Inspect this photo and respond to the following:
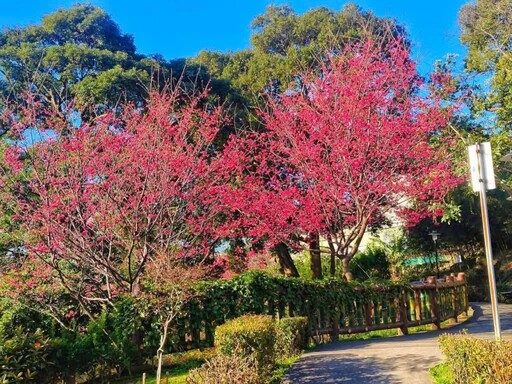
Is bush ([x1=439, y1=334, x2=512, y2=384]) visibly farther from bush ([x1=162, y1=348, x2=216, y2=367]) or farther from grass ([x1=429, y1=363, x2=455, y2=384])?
bush ([x1=162, y1=348, x2=216, y2=367])

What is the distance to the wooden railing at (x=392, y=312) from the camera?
10016 mm

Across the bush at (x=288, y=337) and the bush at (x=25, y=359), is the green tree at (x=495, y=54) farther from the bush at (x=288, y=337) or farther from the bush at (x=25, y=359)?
the bush at (x=25, y=359)

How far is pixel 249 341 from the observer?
18.2ft

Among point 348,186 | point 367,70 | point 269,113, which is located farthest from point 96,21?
point 348,186

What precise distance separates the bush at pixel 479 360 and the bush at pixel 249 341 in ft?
6.41

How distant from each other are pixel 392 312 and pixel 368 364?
4717 millimetres

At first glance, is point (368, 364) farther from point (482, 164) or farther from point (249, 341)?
point (482, 164)

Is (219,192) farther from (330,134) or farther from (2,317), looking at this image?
(2,317)

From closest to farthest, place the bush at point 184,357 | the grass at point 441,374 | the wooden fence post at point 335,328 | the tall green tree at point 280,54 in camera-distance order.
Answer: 1. the grass at point 441,374
2. the bush at point 184,357
3. the wooden fence post at point 335,328
4. the tall green tree at point 280,54

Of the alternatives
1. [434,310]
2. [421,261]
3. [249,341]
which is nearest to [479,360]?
[249,341]

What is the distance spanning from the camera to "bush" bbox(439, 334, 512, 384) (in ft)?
12.6

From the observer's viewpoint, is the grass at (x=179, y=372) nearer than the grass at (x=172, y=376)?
Yes

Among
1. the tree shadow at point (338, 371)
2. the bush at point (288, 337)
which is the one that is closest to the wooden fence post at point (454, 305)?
the bush at point (288, 337)

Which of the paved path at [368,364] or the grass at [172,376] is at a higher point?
the paved path at [368,364]
